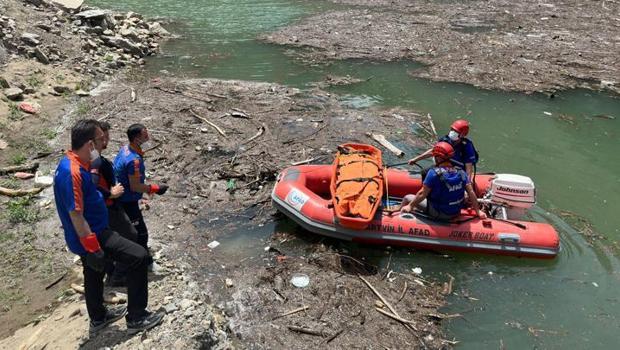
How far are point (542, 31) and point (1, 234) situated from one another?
19291mm

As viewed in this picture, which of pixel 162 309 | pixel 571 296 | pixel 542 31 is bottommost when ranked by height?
pixel 571 296

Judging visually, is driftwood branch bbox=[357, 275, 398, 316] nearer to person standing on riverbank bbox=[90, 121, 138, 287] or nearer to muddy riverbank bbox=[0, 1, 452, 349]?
muddy riverbank bbox=[0, 1, 452, 349]

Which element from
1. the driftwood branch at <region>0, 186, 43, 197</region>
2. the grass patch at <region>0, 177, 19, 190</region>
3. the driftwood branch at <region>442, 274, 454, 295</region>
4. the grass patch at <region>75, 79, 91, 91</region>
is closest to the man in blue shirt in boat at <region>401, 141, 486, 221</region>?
the driftwood branch at <region>442, 274, 454, 295</region>

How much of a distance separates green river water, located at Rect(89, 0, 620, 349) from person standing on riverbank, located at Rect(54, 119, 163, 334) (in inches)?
106

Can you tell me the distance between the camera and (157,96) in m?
12.4

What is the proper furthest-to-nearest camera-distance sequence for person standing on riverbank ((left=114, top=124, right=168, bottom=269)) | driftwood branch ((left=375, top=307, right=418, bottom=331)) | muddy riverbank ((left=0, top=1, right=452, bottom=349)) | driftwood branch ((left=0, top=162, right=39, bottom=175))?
Answer: driftwood branch ((left=0, top=162, right=39, bottom=175))
driftwood branch ((left=375, top=307, right=418, bottom=331))
muddy riverbank ((left=0, top=1, right=452, bottom=349))
person standing on riverbank ((left=114, top=124, right=168, bottom=269))

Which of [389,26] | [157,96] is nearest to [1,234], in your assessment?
[157,96]

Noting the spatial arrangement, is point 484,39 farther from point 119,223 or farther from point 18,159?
point 119,223

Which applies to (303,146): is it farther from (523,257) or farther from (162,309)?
(162,309)

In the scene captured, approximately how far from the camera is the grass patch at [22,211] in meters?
7.13

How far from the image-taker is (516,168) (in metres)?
9.80

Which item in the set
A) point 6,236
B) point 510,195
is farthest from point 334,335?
point 6,236

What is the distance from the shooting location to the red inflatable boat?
715cm

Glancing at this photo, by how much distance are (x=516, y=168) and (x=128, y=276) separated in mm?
8037
